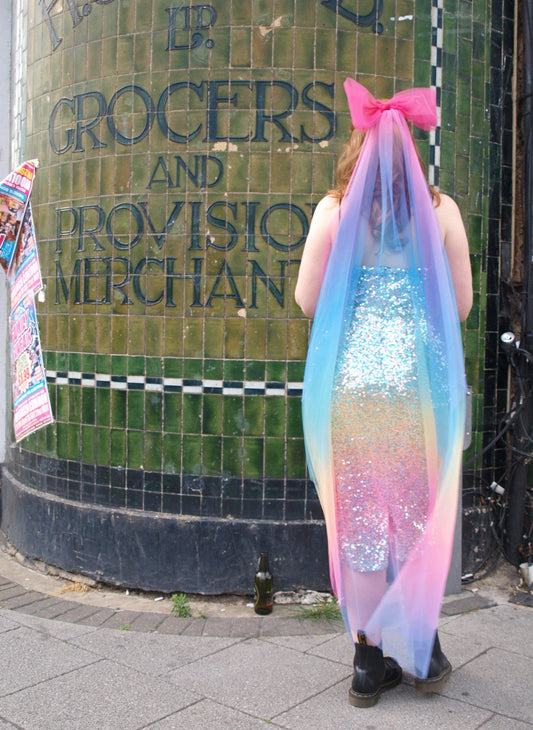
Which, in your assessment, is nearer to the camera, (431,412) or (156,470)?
(431,412)

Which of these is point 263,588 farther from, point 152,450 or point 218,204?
point 218,204

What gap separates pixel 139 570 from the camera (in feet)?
14.4

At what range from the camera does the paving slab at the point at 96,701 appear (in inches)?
113

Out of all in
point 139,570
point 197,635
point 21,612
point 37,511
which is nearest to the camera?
point 197,635

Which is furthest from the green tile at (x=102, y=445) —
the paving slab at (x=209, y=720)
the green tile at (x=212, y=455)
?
the paving slab at (x=209, y=720)

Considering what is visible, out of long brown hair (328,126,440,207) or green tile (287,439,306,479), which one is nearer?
long brown hair (328,126,440,207)

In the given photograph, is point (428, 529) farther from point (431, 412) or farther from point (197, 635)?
point (197, 635)

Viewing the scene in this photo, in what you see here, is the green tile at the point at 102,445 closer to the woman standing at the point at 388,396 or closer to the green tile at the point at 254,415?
the green tile at the point at 254,415

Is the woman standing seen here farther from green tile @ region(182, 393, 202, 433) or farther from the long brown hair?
green tile @ region(182, 393, 202, 433)

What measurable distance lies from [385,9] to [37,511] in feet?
12.5

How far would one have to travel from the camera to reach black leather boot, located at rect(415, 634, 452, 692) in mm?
2957

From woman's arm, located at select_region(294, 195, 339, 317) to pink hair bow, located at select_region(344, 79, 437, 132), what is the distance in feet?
1.08

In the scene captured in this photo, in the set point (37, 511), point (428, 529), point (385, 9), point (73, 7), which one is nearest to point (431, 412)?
point (428, 529)

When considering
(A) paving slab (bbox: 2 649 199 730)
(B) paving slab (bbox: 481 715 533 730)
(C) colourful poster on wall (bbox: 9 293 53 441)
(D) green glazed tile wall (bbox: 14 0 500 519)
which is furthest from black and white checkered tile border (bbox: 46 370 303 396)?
(B) paving slab (bbox: 481 715 533 730)
